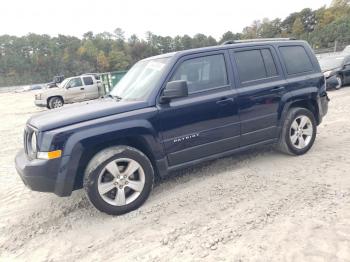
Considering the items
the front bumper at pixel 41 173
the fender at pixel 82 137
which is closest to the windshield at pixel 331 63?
the fender at pixel 82 137

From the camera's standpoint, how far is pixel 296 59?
5.14 m

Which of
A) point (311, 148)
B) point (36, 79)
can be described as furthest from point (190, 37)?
point (311, 148)

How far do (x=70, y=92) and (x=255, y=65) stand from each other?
1482 cm

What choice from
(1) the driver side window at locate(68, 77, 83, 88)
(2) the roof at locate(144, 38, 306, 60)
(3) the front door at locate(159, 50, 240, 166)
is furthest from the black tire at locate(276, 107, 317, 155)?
(1) the driver side window at locate(68, 77, 83, 88)

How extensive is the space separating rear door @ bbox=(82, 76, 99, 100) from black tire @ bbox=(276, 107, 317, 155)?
1491cm

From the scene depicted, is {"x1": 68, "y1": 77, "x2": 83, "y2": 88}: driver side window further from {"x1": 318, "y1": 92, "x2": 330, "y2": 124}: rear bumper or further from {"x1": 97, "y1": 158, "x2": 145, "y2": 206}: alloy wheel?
{"x1": 97, "y1": 158, "x2": 145, "y2": 206}: alloy wheel

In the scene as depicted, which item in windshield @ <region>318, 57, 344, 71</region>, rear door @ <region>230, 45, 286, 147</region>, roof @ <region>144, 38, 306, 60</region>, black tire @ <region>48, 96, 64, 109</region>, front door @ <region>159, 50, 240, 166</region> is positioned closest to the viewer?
front door @ <region>159, 50, 240, 166</region>

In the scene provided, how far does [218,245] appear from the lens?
299 cm

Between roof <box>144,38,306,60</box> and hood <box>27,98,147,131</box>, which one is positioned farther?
roof <box>144,38,306,60</box>

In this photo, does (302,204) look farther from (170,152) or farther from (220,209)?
(170,152)

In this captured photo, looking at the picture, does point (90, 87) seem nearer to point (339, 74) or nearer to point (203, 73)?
point (339, 74)

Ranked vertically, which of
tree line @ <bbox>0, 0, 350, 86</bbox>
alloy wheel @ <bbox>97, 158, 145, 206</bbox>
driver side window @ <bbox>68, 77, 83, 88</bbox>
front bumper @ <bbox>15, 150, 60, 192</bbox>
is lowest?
alloy wheel @ <bbox>97, 158, 145, 206</bbox>

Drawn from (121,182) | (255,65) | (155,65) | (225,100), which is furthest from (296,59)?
(121,182)

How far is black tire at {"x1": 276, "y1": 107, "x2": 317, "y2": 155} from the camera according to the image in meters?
4.97
